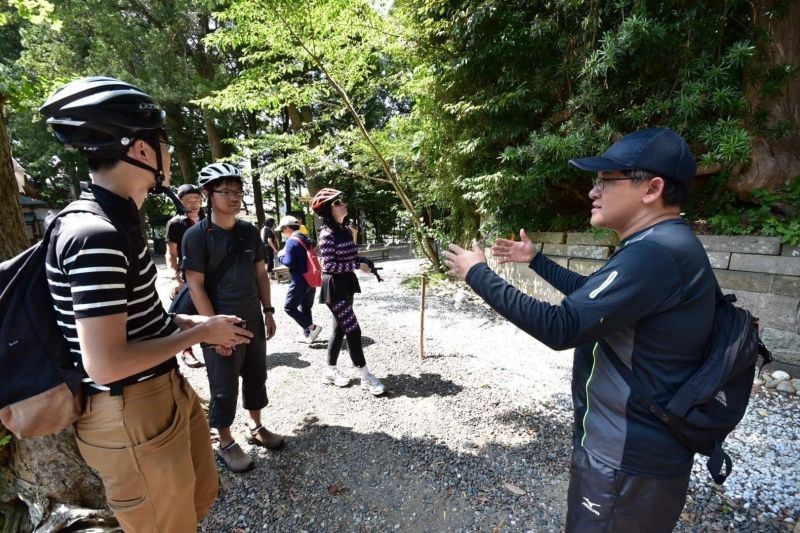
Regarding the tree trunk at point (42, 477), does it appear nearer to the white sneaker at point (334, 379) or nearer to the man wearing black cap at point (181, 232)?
the white sneaker at point (334, 379)

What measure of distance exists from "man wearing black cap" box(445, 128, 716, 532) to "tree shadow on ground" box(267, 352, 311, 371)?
3.76m

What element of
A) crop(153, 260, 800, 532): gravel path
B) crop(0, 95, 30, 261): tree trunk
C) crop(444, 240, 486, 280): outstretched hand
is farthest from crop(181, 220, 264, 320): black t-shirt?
crop(444, 240, 486, 280): outstretched hand

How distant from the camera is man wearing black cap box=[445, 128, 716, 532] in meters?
1.23

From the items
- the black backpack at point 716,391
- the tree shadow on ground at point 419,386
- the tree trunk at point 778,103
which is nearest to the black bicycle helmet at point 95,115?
the black backpack at point 716,391

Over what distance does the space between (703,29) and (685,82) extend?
2.01 feet

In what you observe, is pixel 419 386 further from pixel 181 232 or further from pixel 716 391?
pixel 181 232

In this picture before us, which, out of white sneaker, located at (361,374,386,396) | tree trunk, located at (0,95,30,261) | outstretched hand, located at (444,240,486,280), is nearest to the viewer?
outstretched hand, located at (444,240,486,280)

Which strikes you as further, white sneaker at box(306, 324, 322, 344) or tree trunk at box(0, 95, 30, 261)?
white sneaker at box(306, 324, 322, 344)

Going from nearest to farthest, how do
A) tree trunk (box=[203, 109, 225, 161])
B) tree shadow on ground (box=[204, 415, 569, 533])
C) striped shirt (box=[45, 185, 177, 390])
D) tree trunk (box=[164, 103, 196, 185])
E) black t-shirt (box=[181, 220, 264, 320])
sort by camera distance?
striped shirt (box=[45, 185, 177, 390])
tree shadow on ground (box=[204, 415, 569, 533])
black t-shirt (box=[181, 220, 264, 320])
tree trunk (box=[203, 109, 225, 161])
tree trunk (box=[164, 103, 196, 185])

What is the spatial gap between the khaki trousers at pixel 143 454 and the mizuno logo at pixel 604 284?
1.69m

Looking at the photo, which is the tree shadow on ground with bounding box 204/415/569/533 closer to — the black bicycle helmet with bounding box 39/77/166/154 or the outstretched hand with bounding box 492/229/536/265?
the outstretched hand with bounding box 492/229/536/265

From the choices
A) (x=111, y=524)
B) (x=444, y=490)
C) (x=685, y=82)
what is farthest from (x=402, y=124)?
(x=111, y=524)

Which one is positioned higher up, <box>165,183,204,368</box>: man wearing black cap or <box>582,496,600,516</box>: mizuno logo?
<box>165,183,204,368</box>: man wearing black cap

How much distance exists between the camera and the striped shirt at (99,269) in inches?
46.1
